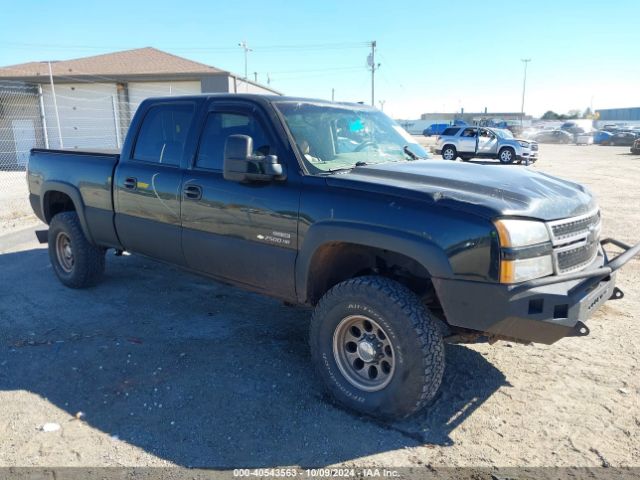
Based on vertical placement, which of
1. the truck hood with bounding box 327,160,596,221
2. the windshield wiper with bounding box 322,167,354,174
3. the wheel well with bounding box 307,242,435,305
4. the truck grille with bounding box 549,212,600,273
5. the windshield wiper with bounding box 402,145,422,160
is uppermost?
the windshield wiper with bounding box 402,145,422,160

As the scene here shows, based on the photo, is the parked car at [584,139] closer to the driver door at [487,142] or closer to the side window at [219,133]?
the driver door at [487,142]

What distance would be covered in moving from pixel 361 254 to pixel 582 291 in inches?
54.3

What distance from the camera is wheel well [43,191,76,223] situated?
577 cm

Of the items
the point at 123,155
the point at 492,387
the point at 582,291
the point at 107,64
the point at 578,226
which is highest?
the point at 107,64

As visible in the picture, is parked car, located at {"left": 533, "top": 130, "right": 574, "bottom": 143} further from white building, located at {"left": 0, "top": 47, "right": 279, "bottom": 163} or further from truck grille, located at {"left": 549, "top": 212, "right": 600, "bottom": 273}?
truck grille, located at {"left": 549, "top": 212, "right": 600, "bottom": 273}

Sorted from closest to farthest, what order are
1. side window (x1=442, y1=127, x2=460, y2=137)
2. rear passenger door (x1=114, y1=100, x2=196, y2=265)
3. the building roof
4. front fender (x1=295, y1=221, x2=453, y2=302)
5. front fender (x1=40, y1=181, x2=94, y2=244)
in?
1. front fender (x1=295, y1=221, x2=453, y2=302)
2. rear passenger door (x1=114, y1=100, x2=196, y2=265)
3. front fender (x1=40, y1=181, x2=94, y2=244)
4. the building roof
5. side window (x1=442, y1=127, x2=460, y2=137)

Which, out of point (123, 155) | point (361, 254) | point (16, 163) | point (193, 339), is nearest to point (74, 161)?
point (123, 155)

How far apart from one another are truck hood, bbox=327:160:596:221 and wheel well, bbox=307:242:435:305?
0.44 metres

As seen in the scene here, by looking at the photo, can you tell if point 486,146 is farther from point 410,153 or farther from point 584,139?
point 584,139

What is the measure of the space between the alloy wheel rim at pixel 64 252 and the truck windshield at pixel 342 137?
3.31m

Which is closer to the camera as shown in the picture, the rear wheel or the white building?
the white building

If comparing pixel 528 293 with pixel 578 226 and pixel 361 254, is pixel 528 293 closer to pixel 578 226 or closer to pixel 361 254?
pixel 578 226

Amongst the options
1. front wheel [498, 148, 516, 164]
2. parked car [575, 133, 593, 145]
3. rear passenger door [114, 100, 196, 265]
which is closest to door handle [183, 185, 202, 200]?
rear passenger door [114, 100, 196, 265]

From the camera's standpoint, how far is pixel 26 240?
8.05 m
